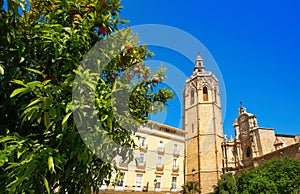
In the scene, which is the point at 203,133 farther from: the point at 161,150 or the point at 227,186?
the point at 161,150

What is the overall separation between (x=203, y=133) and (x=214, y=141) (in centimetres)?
211

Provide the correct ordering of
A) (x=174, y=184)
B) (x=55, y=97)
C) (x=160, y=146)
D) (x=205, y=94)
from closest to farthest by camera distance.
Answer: (x=55, y=97), (x=160, y=146), (x=174, y=184), (x=205, y=94)

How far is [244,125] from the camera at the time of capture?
32781 mm

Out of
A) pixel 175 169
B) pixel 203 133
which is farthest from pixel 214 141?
pixel 175 169

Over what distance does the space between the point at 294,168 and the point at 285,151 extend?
16.0 feet

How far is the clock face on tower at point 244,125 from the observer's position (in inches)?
1261

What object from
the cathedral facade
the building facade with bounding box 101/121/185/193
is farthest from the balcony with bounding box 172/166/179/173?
A: the cathedral facade

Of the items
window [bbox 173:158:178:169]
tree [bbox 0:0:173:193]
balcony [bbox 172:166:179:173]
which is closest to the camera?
tree [bbox 0:0:173:193]

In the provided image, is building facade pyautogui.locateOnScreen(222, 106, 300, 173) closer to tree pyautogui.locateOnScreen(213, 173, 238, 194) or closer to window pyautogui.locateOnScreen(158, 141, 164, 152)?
tree pyautogui.locateOnScreen(213, 173, 238, 194)

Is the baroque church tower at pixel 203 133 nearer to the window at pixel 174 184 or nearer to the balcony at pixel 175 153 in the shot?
the balcony at pixel 175 153

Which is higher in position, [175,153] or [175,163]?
[175,153]

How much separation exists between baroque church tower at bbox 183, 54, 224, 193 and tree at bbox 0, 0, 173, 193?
29753 mm

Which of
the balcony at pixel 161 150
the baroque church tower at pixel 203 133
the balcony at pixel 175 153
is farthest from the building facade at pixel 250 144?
the balcony at pixel 161 150

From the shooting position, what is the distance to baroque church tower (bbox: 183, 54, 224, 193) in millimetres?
33312
